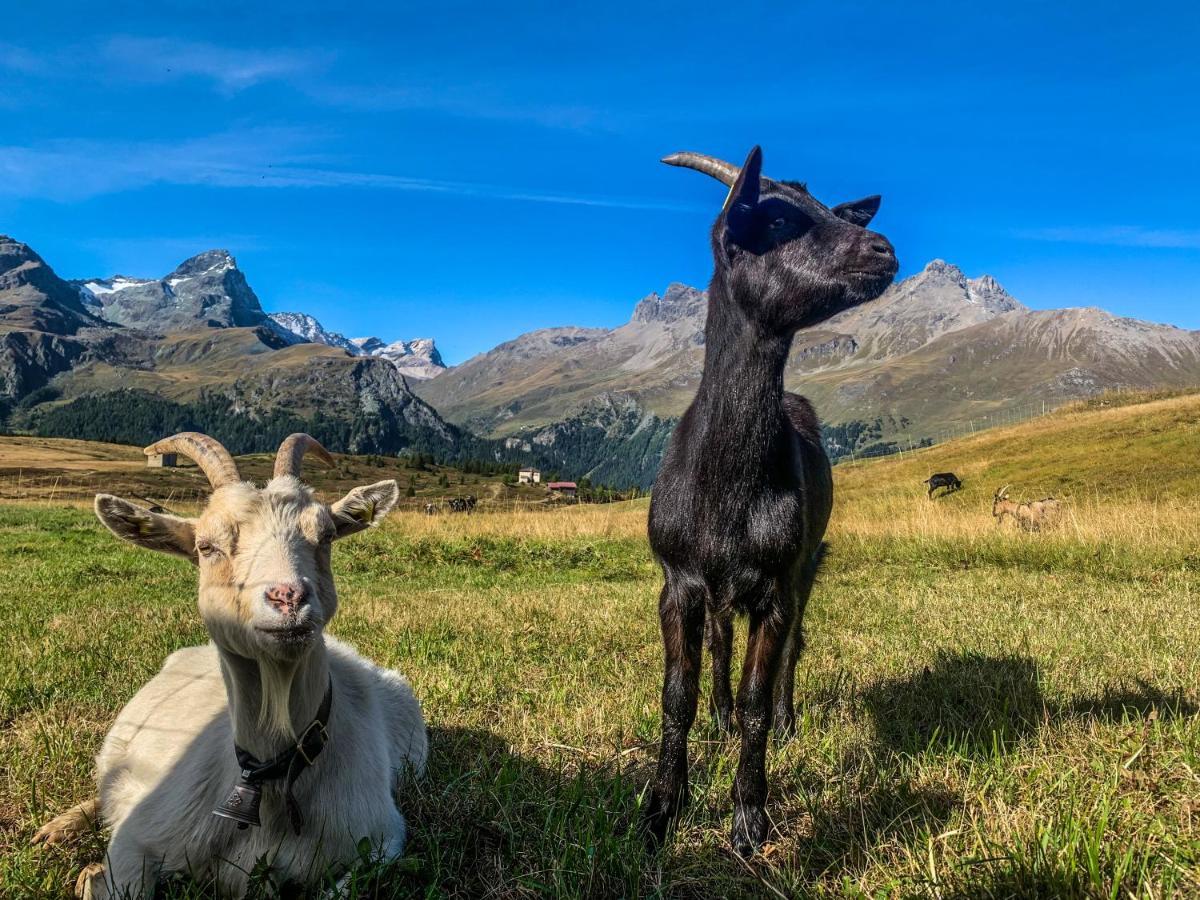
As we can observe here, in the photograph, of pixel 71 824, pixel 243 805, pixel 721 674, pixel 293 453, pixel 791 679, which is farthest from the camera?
pixel 791 679

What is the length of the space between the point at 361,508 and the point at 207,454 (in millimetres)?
853

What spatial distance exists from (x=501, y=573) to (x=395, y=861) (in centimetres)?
1261

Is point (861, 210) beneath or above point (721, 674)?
above

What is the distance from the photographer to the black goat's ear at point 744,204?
13.4 ft

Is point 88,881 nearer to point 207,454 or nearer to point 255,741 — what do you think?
point 255,741

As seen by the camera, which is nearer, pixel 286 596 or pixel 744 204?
pixel 286 596

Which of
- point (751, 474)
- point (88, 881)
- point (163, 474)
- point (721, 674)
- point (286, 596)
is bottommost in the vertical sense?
point (163, 474)

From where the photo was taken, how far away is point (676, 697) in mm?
4340

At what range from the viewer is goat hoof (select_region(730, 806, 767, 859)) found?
3920 mm

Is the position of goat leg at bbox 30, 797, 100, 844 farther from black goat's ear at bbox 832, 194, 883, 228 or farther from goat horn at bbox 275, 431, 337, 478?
black goat's ear at bbox 832, 194, 883, 228

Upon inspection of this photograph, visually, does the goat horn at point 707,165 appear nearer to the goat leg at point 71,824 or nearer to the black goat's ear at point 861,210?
the black goat's ear at point 861,210

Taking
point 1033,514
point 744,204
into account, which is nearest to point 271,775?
point 744,204

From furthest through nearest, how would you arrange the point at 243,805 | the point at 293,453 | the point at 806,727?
the point at 806,727, the point at 293,453, the point at 243,805

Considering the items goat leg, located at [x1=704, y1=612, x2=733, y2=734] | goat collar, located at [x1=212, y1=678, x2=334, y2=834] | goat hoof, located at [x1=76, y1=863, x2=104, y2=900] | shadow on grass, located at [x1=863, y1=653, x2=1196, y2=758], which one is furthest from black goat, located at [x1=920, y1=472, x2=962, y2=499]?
goat hoof, located at [x1=76, y1=863, x2=104, y2=900]
